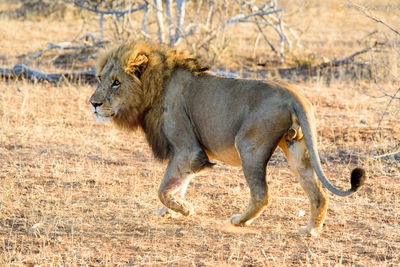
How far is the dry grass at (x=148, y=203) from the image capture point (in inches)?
154

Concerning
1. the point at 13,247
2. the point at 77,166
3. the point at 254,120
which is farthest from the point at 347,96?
the point at 13,247

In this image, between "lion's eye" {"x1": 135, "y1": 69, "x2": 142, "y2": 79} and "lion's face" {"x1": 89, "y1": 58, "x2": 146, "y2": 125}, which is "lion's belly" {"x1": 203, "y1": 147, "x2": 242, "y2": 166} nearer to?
"lion's face" {"x1": 89, "y1": 58, "x2": 146, "y2": 125}

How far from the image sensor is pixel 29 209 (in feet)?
15.5

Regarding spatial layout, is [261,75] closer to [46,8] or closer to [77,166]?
[77,166]

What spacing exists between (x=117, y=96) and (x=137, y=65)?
0.97 ft

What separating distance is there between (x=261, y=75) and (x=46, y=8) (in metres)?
9.73

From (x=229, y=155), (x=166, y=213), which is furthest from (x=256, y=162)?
(x=166, y=213)

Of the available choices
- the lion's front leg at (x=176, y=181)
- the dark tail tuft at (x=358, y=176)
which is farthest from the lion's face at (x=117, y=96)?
the dark tail tuft at (x=358, y=176)

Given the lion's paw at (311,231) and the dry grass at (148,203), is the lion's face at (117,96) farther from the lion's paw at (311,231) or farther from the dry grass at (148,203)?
the lion's paw at (311,231)

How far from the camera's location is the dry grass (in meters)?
3.90

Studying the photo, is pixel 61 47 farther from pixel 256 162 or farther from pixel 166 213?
pixel 256 162

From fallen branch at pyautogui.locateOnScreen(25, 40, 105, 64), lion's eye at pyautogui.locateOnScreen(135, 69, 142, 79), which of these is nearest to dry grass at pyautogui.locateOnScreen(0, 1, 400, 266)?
lion's eye at pyautogui.locateOnScreen(135, 69, 142, 79)

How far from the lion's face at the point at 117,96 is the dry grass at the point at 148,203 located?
25.4 inches

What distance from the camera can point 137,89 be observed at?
465cm
